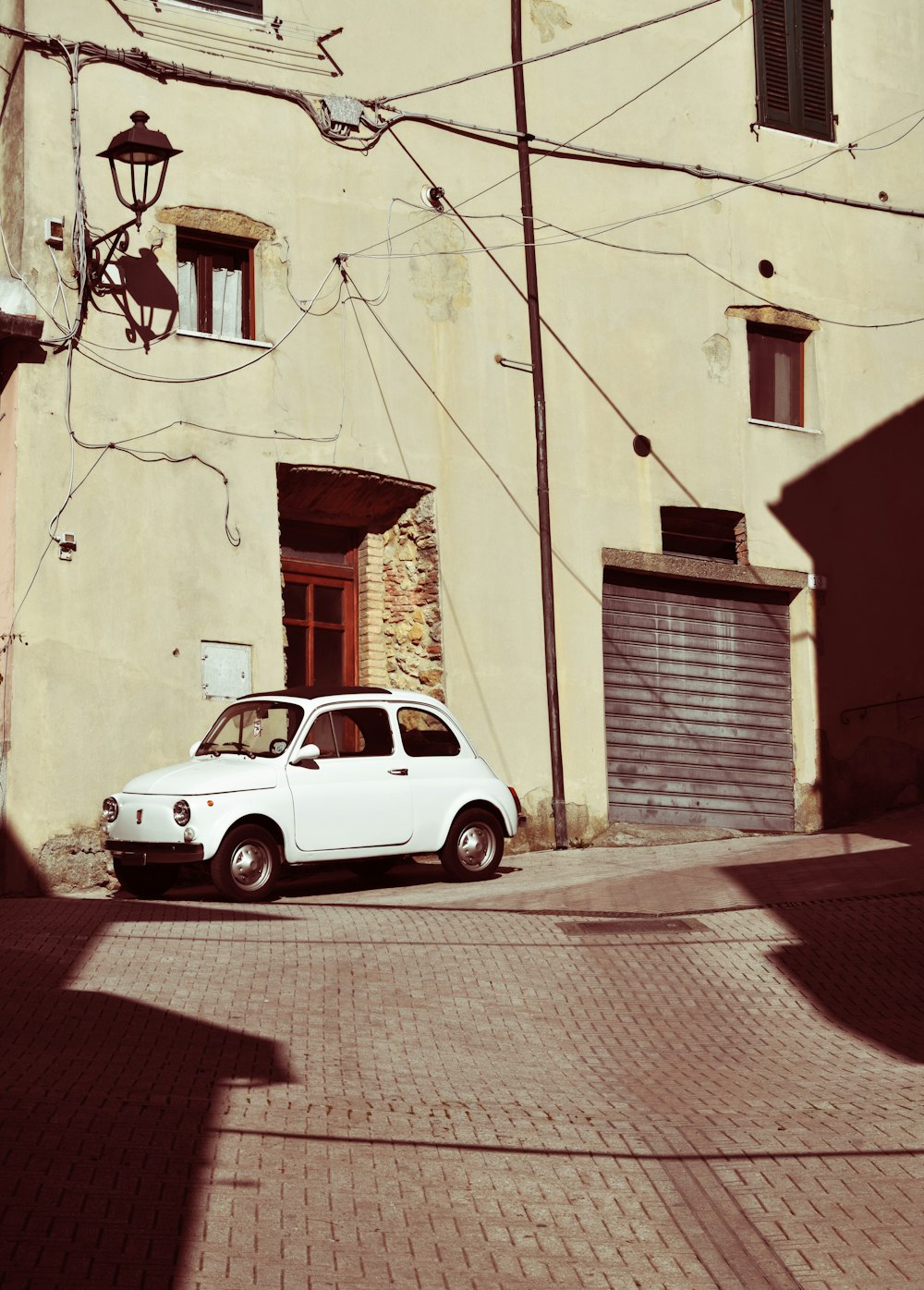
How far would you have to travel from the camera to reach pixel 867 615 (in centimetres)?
2056

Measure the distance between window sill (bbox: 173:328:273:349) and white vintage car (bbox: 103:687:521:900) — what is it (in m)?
3.82

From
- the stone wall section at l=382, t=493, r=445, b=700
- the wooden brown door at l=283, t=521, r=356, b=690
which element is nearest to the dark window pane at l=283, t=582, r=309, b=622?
the wooden brown door at l=283, t=521, r=356, b=690

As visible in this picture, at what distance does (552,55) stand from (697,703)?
282 inches

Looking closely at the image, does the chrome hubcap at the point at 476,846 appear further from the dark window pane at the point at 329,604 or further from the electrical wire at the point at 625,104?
the electrical wire at the point at 625,104

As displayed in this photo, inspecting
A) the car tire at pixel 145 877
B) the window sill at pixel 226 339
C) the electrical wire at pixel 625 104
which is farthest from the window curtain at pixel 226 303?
the car tire at pixel 145 877

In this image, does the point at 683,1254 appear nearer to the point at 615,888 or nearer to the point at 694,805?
the point at 615,888

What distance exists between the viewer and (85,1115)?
6.76 metres

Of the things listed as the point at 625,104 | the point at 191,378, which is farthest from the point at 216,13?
the point at 625,104

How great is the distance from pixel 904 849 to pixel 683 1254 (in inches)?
416

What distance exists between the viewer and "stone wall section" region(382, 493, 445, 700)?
17641 millimetres

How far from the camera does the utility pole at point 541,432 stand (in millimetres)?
17875

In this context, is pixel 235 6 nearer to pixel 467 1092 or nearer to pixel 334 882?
pixel 334 882

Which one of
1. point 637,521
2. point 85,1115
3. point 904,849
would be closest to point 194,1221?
point 85,1115

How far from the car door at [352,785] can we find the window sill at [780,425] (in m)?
7.47
